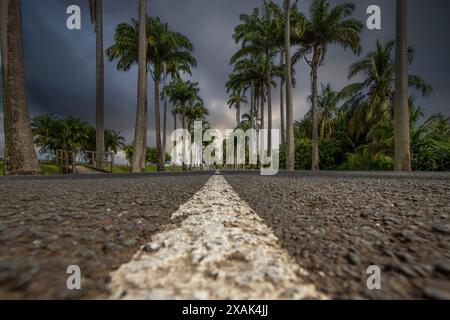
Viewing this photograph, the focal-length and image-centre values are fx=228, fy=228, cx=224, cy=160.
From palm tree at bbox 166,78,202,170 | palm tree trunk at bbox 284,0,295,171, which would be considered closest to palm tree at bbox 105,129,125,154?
palm tree at bbox 166,78,202,170

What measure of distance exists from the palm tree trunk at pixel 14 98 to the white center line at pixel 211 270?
9.02 metres

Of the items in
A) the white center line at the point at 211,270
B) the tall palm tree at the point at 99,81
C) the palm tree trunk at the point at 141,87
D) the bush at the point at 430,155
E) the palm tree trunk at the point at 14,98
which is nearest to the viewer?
the white center line at the point at 211,270

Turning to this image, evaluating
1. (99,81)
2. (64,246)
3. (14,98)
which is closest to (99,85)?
(99,81)

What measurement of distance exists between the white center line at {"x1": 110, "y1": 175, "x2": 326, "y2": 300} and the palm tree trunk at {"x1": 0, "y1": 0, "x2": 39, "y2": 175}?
9.02 metres

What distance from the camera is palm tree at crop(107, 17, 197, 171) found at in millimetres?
18802

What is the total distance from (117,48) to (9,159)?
1451 cm

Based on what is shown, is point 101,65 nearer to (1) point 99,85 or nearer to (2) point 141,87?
(1) point 99,85

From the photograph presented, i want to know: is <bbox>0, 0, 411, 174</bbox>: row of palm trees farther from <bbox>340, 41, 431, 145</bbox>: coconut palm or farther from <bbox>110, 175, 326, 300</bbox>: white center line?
<bbox>110, 175, 326, 300</bbox>: white center line

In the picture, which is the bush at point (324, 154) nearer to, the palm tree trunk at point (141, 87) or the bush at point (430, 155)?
the bush at point (430, 155)

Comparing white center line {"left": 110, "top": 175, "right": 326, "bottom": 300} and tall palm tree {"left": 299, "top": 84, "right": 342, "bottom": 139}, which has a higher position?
tall palm tree {"left": 299, "top": 84, "right": 342, "bottom": 139}

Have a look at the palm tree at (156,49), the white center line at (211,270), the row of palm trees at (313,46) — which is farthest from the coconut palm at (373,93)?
the white center line at (211,270)

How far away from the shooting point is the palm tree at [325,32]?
16.9 metres

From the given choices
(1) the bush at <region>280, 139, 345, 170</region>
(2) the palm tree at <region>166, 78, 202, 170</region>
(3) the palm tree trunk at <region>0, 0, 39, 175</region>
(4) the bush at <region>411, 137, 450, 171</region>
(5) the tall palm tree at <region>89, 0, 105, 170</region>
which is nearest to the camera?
(3) the palm tree trunk at <region>0, 0, 39, 175</region>

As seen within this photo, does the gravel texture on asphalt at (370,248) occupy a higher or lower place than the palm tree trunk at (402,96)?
lower
